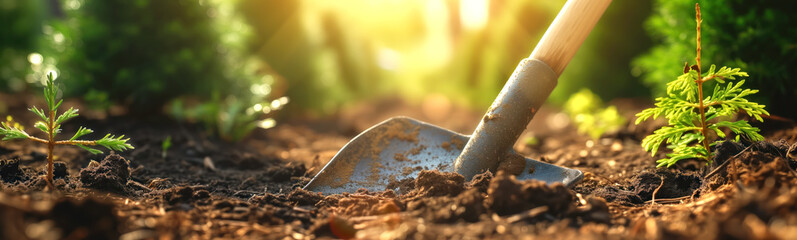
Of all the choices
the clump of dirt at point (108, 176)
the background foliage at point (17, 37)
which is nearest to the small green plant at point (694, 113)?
the clump of dirt at point (108, 176)

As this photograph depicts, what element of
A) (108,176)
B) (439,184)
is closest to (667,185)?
(439,184)

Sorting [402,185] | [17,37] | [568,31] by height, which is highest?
[17,37]

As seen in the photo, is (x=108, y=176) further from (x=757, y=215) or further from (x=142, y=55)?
(x=142, y=55)

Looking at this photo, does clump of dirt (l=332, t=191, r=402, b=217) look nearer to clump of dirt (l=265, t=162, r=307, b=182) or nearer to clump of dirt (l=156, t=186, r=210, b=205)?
clump of dirt (l=156, t=186, r=210, b=205)

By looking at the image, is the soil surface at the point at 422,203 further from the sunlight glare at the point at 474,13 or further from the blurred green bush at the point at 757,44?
the sunlight glare at the point at 474,13

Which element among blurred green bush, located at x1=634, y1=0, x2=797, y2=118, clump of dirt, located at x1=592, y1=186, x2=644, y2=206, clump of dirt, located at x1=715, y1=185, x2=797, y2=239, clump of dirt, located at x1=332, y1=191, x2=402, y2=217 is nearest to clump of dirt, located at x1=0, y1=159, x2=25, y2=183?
clump of dirt, located at x1=332, y1=191, x2=402, y2=217

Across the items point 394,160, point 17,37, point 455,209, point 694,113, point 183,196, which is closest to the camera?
point 455,209
